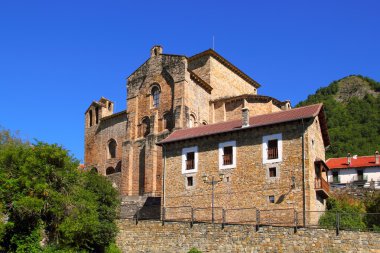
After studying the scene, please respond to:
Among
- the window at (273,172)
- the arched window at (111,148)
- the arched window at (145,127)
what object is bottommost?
the window at (273,172)

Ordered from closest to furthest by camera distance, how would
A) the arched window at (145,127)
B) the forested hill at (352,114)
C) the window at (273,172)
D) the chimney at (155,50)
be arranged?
the window at (273,172) → the arched window at (145,127) → the chimney at (155,50) → the forested hill at (352,114)

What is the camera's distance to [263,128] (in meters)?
30.9

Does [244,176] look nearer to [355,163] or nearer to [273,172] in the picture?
[273,172]

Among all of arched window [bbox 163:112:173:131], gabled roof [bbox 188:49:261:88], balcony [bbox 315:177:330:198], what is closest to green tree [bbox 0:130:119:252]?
balcony [bbox 315:177:330:198]

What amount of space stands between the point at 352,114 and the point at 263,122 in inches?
2444

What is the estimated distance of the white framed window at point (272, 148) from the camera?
30.1 metres

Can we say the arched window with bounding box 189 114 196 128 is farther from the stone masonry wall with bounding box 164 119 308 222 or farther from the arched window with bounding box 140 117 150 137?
the stone masonry wall with bounding box 164 119 308 222

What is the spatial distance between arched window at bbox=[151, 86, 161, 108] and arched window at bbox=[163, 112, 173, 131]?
6.16ft

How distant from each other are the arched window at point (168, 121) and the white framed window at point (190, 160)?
36.2 ft

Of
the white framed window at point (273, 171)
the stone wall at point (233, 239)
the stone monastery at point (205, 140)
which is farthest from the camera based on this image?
the white framed window at point (273, 171)

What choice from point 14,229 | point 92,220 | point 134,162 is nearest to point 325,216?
point 92,220

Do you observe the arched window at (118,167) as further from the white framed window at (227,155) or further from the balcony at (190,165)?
the white framed window at (227,155)

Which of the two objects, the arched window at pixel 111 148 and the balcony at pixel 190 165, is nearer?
the balcony at pixel 190 165

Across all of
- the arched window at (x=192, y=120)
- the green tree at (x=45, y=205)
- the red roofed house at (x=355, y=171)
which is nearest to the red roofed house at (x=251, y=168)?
the green tree at (x=45, y=205)
